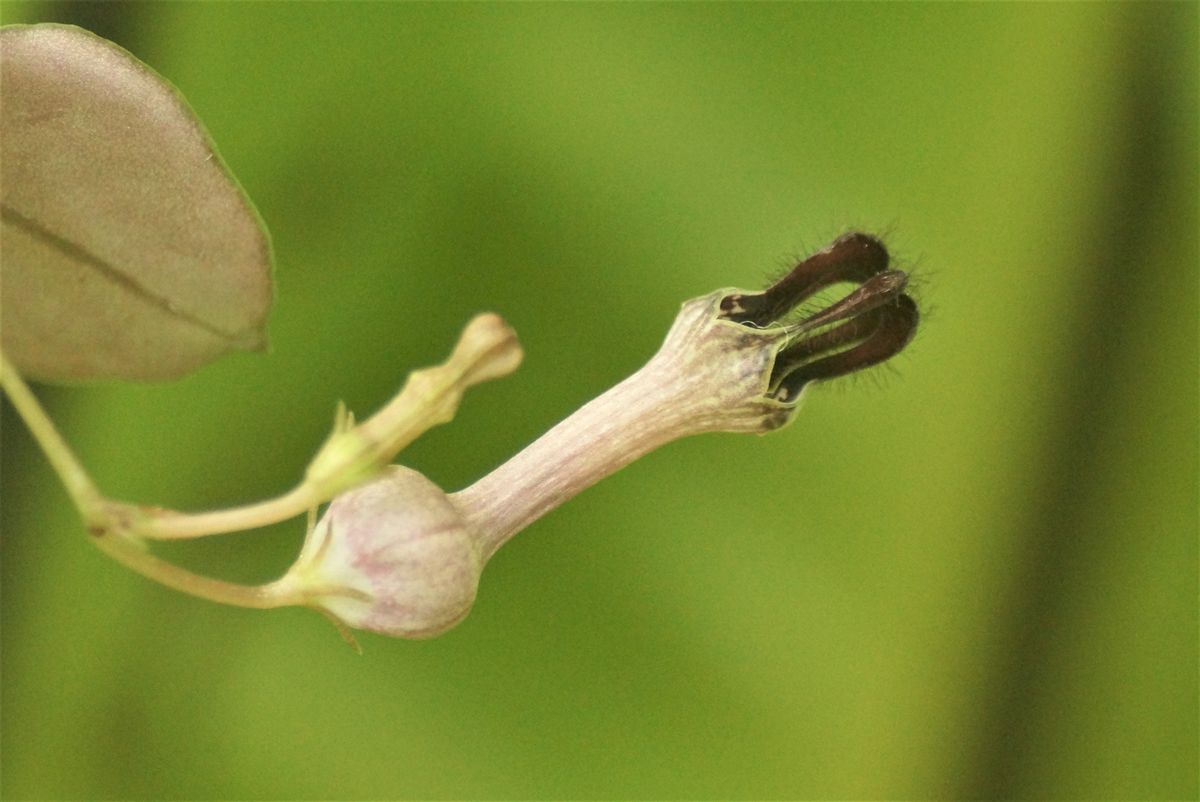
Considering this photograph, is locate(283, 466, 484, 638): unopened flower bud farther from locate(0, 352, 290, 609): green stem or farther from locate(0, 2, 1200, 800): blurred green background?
locate(0, 2, 1200, 800): blurred green background

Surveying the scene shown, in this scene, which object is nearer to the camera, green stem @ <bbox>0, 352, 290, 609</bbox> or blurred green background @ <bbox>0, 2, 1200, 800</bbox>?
green stem @ <bbox>0, 352, 290, 609</bbox>

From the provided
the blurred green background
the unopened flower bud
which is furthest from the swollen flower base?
the blurred green background

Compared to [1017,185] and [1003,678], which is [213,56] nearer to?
[1017,185]

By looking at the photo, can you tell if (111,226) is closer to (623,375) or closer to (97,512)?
(97,512)

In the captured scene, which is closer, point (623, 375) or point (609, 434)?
point (609, 434)

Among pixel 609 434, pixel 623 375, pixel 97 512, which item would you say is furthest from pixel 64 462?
pixel 623 375

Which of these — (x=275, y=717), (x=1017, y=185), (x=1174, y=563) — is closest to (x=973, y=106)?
(x=1017, y=185)
